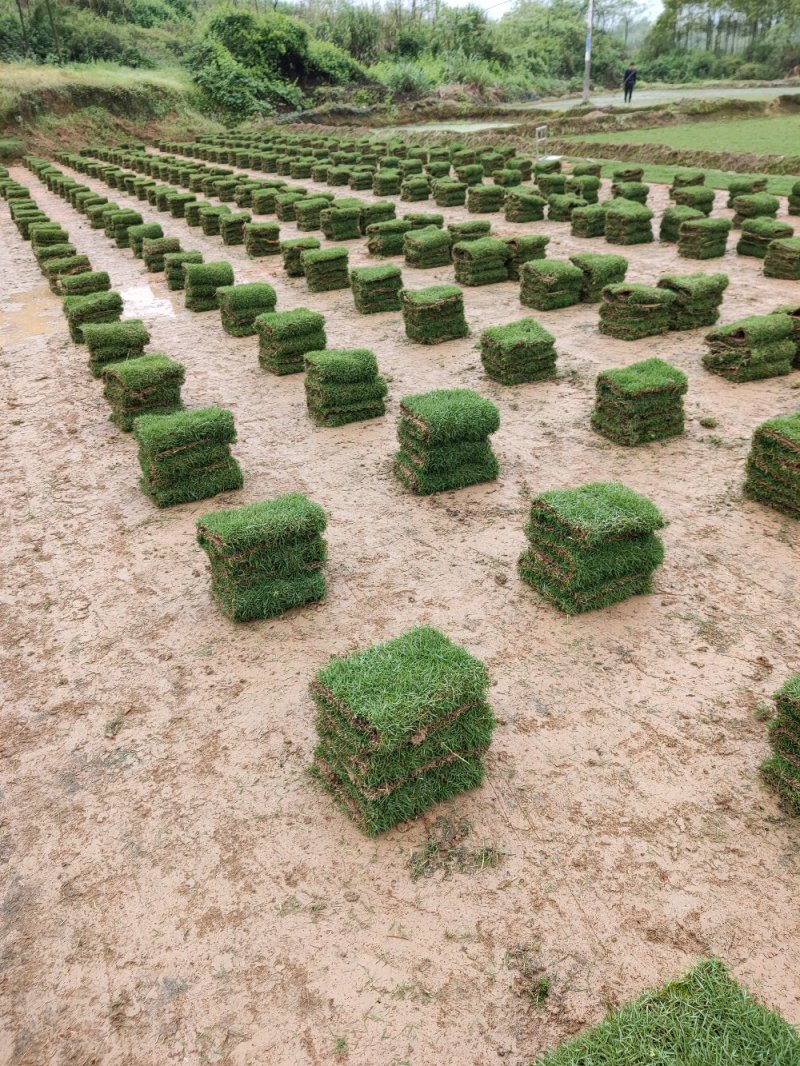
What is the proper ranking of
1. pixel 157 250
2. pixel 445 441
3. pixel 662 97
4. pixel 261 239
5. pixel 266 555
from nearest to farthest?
pixel 266 555, pixel 445 441, pixel 157 250, pixel 261 239, pixel 662 97

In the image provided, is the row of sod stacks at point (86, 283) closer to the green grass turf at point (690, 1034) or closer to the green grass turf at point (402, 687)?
the green grass turf at point (402, 687)

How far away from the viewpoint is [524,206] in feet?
72.3

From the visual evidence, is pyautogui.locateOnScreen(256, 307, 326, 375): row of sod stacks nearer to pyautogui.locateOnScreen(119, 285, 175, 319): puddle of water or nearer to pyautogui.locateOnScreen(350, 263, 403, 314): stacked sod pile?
pyautogui.locateOnScreen(350, 263, 403, 314): stacked sod pile

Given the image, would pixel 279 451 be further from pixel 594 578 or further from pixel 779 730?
pixel 779 730

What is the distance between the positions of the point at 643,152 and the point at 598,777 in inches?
1342

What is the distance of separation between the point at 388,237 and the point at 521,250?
429 centimetres

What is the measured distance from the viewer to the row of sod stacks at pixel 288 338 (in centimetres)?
1226

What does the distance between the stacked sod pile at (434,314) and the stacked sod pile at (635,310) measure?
270 centimetres

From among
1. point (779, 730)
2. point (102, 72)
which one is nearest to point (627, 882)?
point (779, 730)

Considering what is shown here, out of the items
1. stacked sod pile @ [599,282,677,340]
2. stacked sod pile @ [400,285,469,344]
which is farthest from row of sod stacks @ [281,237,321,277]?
stacked sod pile @ [599,282,677,340]

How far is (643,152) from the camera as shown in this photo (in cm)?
3194

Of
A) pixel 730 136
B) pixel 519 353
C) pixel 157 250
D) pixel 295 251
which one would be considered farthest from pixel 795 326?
pixel 730 136

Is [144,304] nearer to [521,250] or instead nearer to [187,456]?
[521,250]

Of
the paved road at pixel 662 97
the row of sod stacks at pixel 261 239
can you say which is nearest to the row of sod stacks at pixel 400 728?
the row of sod stacks at pixel 261 239
